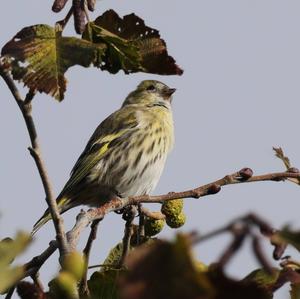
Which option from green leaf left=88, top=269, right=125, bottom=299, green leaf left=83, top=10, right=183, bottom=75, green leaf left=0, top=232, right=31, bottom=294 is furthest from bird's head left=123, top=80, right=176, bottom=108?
green leaf left=0, top=232, right=31, bottom=294

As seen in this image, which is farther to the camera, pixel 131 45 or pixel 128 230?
pixel 128 230

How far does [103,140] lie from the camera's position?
7445 mm

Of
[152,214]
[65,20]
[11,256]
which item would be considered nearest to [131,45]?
[65,20]

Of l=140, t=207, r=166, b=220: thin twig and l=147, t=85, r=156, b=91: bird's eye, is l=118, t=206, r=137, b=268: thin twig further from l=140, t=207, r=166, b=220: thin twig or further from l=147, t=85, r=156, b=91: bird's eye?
l=147, t=85, r=156, b=91: bird's eye

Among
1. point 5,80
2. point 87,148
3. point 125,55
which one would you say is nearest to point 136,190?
point 87,148

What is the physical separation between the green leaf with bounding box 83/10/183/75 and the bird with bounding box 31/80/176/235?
3725 mm

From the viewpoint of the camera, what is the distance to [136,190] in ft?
22.2

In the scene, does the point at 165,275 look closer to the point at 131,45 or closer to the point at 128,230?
the point at 131,45

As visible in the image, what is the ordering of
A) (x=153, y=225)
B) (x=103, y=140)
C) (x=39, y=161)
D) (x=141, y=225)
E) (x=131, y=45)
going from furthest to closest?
(x=103, y=140)
(x=153, y=225)
(x=141, y=225)
(x=131, y=45)
(x=39, y=161)

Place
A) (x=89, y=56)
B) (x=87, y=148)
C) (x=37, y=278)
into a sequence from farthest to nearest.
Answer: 1. (x=87, y=148)
2. (x=89, y=56)
3. (x=37, y=278)

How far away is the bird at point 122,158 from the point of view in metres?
6.86

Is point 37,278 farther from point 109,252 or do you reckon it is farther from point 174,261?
point 174,261

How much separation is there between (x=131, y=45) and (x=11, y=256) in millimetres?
1882

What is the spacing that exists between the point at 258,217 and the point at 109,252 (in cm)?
216
